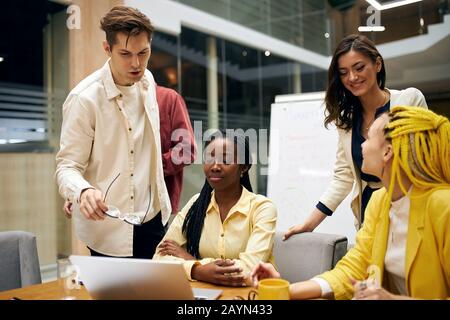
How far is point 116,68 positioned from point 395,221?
→ 4.12 ft

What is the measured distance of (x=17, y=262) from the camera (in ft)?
5.70

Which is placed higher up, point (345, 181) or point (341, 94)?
point (341, 94)

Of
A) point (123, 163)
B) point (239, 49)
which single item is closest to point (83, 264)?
point (123, 163)

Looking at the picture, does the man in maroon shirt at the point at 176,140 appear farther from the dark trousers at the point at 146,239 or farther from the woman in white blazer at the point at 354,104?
the woman in white blazer at the point at 354,104

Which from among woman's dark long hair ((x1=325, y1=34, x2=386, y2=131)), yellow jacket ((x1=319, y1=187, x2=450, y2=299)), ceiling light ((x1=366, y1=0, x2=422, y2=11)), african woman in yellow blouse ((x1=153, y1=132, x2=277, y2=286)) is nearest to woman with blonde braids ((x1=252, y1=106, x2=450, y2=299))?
yellow jacket ((x1=319, y1=187, x2=450, y2=299))

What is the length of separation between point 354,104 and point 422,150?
0.75 metres

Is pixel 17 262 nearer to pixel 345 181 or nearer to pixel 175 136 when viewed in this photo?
pixel 175 136

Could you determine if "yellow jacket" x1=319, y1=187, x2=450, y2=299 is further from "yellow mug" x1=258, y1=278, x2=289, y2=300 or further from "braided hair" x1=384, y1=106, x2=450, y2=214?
"yellow mug" x1=258, y1=278, x2=289, y2=300

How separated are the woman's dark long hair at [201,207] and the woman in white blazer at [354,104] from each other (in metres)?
0.36

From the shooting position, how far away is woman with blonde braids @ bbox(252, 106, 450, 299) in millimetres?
1117

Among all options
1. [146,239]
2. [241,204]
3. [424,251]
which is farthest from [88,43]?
[424,251]

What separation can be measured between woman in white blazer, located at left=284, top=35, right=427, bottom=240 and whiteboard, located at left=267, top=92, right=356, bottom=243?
1.01m

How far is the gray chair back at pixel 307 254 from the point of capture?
167cm

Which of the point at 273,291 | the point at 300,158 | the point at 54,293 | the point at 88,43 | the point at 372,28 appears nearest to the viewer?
the point at 273,291
